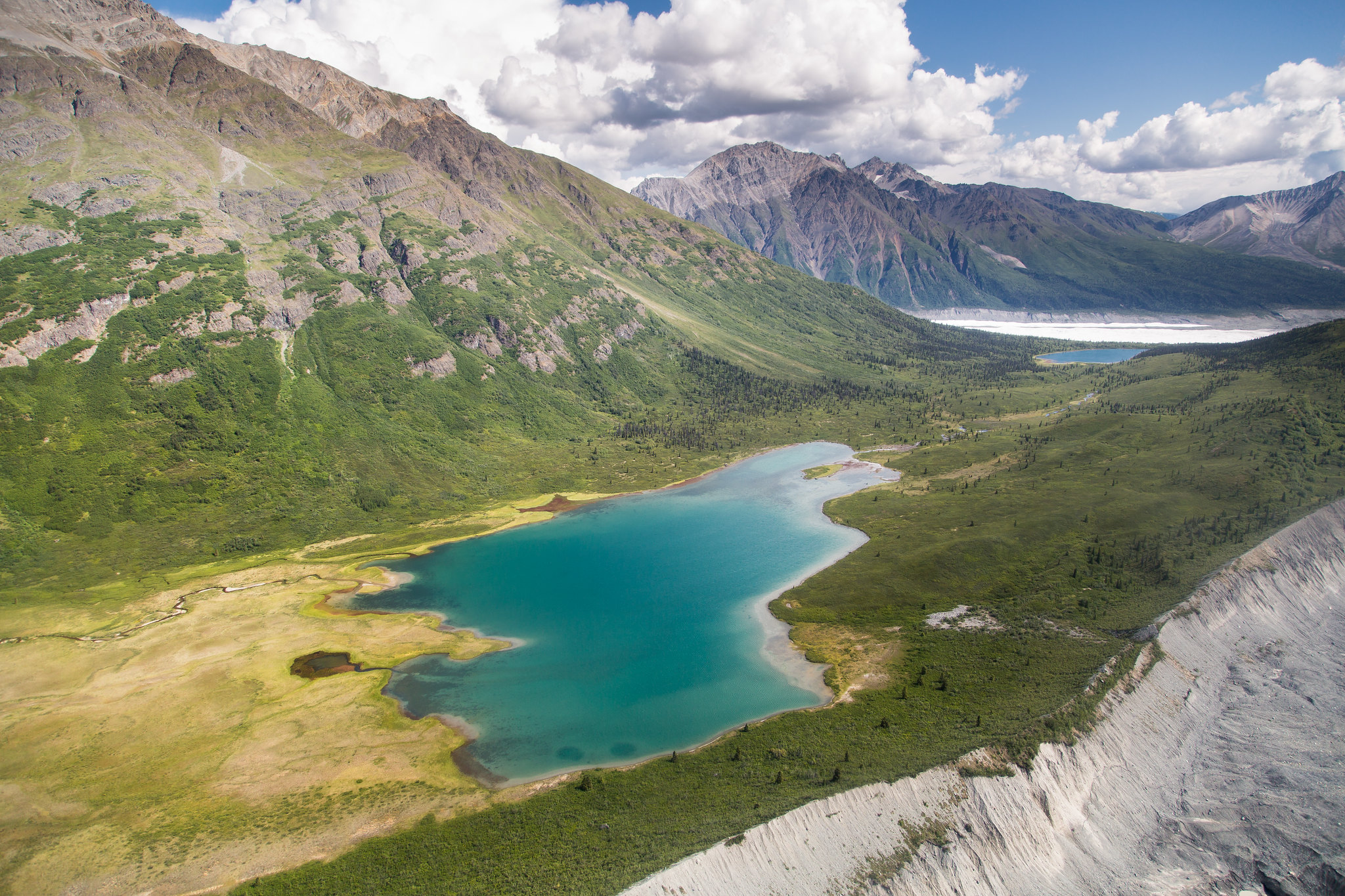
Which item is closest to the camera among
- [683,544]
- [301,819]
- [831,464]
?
[301,819]

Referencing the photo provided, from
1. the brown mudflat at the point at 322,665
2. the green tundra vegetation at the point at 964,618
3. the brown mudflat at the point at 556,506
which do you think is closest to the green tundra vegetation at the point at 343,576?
the green tundra vegetation at the point at 964,618

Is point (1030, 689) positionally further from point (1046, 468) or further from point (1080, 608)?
point (1046, 468)

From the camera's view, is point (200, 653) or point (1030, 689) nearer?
point (1030, 689)

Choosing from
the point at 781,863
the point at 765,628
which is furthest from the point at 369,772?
the point at 765,628

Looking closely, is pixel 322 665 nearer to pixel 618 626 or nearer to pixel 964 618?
pixel 618 626

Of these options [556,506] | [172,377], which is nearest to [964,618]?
[556,506]

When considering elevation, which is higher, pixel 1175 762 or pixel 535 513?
pixel 535 513
